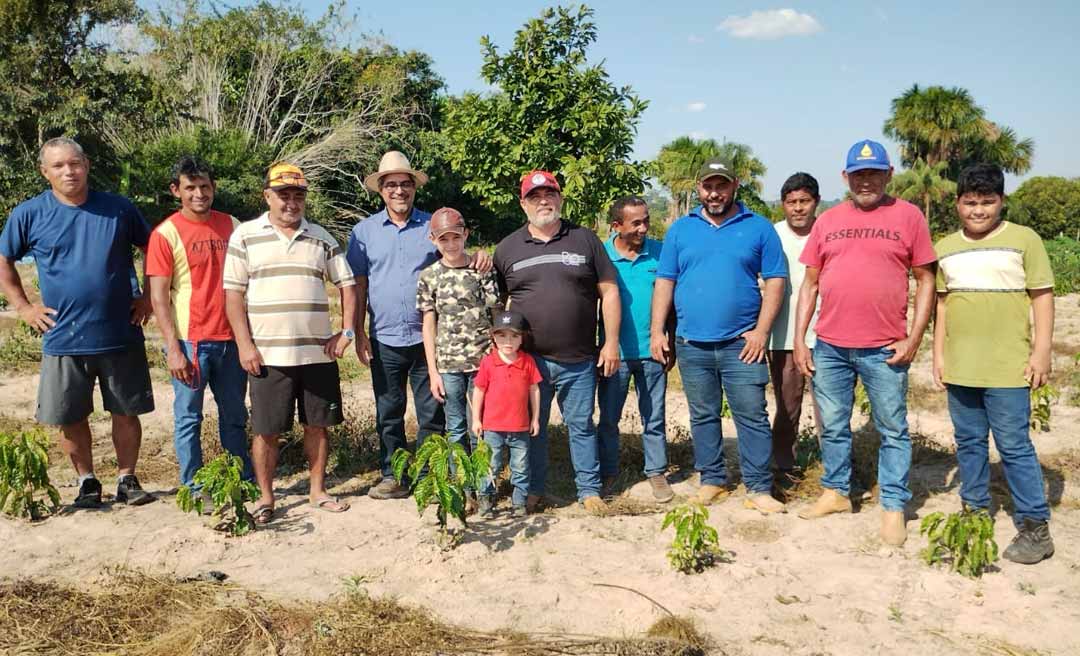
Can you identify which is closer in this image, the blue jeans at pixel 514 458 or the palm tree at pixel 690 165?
the blue jeans at pixel 514 458

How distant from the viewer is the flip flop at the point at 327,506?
459cm

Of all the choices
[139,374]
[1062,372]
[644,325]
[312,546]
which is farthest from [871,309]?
[1062,372]

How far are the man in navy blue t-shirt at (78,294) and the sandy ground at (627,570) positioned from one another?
663 millimetres

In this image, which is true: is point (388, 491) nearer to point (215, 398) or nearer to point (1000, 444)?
point (215, 398)

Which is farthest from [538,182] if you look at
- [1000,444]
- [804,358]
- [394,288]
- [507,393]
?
[1000,444]

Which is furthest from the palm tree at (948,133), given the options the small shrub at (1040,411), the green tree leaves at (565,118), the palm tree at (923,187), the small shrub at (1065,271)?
the small shrub at (1040,411)

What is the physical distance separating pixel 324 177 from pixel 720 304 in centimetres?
1947

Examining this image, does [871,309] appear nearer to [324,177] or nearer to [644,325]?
[644,325]

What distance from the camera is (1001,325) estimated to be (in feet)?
12.6

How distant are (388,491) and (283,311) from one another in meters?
1.36

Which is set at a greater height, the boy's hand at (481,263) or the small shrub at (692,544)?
the boy's hand at (481,263)

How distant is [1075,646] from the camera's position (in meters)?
3.10

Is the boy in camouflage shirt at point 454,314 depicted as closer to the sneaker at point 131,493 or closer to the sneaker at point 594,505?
the sneaker at point 594,505

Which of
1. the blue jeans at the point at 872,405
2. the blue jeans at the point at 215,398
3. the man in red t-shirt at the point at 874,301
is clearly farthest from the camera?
the blue jeans at the point at 215,398
